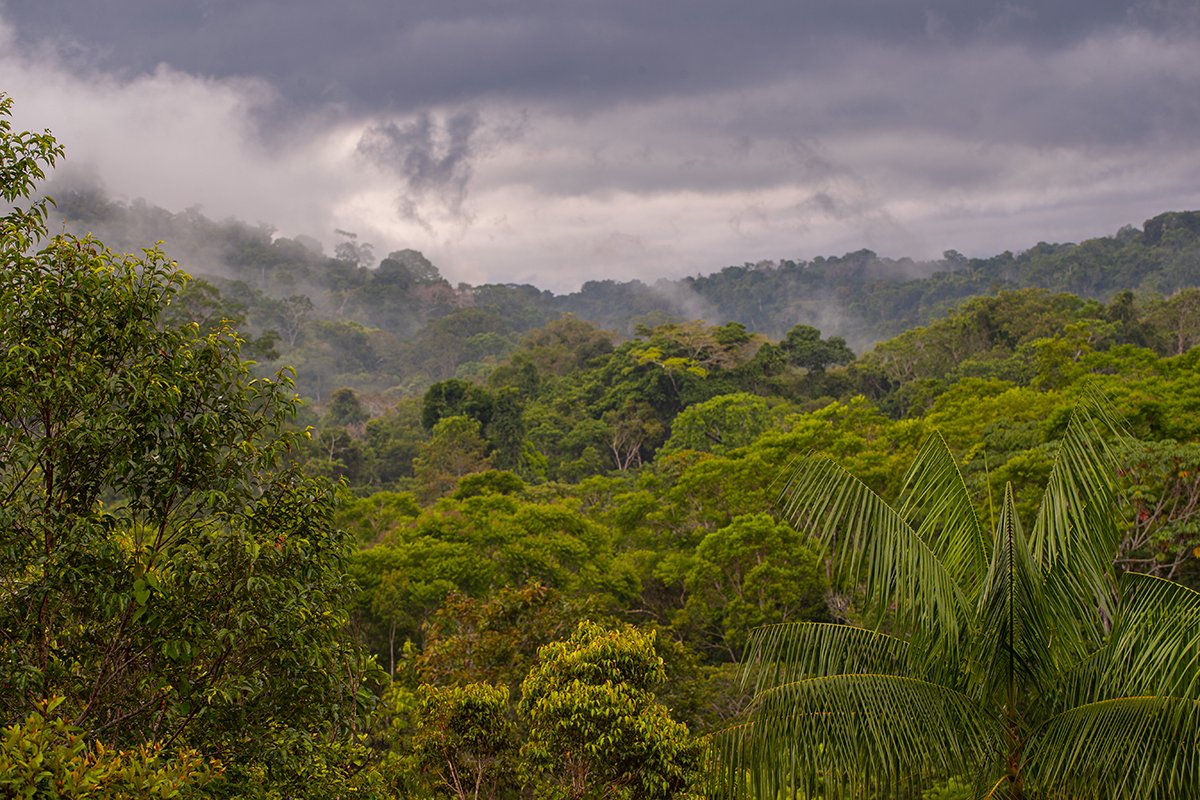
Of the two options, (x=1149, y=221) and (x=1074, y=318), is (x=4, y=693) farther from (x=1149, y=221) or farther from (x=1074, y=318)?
(x=1149, y=221)

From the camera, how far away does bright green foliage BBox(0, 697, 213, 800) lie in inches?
125

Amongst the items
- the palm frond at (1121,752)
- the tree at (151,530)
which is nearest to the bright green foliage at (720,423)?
the palm frond at (1121,752)

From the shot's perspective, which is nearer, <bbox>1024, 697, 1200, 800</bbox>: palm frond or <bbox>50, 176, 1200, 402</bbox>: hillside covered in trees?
<bbox>1024, 697, 1200, 800</bbox>: palm frond

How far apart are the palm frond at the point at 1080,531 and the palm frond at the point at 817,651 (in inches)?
38.2

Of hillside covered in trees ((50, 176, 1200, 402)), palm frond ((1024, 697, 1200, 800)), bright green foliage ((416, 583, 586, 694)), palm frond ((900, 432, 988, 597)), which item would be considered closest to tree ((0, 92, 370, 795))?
palm frond ((900, 432, 988, 597))

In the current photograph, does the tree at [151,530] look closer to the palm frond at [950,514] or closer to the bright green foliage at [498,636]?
the palm frond at [950,514]

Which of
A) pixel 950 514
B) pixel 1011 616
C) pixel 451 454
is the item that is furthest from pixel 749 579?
pixel 451 454

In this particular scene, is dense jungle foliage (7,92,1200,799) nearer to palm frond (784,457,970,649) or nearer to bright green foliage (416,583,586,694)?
bright green foliage (416,583,586,694)

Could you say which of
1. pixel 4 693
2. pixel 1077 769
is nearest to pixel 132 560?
pixel 4 693

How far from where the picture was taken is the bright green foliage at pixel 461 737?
24.7 feet

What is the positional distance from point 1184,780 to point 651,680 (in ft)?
14.1

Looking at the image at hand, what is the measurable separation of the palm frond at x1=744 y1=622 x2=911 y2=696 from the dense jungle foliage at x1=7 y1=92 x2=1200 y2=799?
202mm

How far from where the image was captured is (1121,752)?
4.26 metres

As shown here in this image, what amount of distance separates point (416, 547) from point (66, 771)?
51.2 ft
